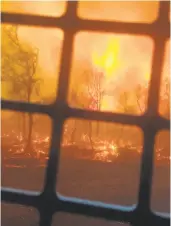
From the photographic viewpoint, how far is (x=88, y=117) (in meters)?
0.61

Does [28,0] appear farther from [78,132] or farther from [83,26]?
[78,132]

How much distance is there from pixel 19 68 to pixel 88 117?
27cm

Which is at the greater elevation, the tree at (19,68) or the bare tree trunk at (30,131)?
the tree at (19,68)

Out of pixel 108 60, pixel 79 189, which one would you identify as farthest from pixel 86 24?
pixel 79 189

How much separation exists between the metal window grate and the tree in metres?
0.07

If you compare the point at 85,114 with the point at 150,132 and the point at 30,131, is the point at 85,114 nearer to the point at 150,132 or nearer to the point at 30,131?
the point at 150,132

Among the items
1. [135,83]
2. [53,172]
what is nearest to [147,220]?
[53,172]

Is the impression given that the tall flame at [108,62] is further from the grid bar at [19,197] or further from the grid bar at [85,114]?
the grid bar at [19,197]

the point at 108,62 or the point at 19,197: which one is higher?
the point at 108,62

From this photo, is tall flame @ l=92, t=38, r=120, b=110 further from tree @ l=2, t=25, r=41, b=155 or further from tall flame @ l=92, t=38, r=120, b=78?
tree @ l=2, t=25, r=41, b=155

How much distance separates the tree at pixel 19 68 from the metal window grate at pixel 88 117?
0.07 metres

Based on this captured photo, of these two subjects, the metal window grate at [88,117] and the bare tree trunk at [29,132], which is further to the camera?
the bare tree trunk at [29,132]

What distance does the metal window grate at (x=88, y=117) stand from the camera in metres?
0.59

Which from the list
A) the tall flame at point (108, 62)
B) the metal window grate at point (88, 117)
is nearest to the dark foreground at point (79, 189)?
the metal window grate at point (88, 117)
